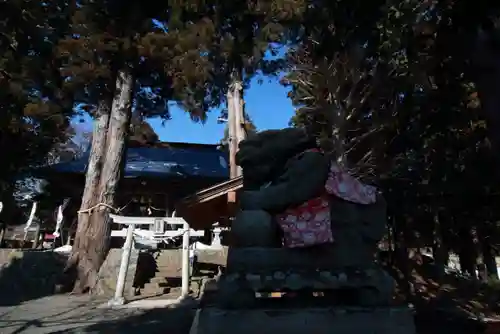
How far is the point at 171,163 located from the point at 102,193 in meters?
6.49

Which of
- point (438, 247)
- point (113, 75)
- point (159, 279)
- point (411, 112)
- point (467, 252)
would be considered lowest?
point (159, 279)

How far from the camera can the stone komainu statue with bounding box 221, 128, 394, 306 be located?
3876mm

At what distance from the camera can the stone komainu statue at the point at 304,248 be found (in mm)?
3876

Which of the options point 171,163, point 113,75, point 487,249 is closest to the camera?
point 113,75

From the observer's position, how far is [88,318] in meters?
7.91

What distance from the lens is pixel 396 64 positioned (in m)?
10.5

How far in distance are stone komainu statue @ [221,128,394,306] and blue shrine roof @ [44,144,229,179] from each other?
43.8 ft

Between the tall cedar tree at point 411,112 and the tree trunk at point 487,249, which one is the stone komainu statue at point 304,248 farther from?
the tree trunk at point 487,249

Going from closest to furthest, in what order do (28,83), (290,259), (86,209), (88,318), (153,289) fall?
(290,259)
(88,318)
(153,289)
(28,83)
(86,209)

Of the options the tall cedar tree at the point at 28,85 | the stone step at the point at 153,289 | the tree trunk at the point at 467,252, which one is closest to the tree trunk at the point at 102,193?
the stone step at the point at 153,289

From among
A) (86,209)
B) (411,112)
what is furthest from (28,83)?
(411,112)

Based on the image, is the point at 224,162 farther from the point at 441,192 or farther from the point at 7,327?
the point at 7,327

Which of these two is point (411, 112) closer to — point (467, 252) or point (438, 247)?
point (438, 247)

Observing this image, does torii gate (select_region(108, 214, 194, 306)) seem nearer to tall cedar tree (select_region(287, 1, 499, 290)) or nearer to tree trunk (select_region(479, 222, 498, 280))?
tall cedar tree (select_region(287, 1, 499, 290))
